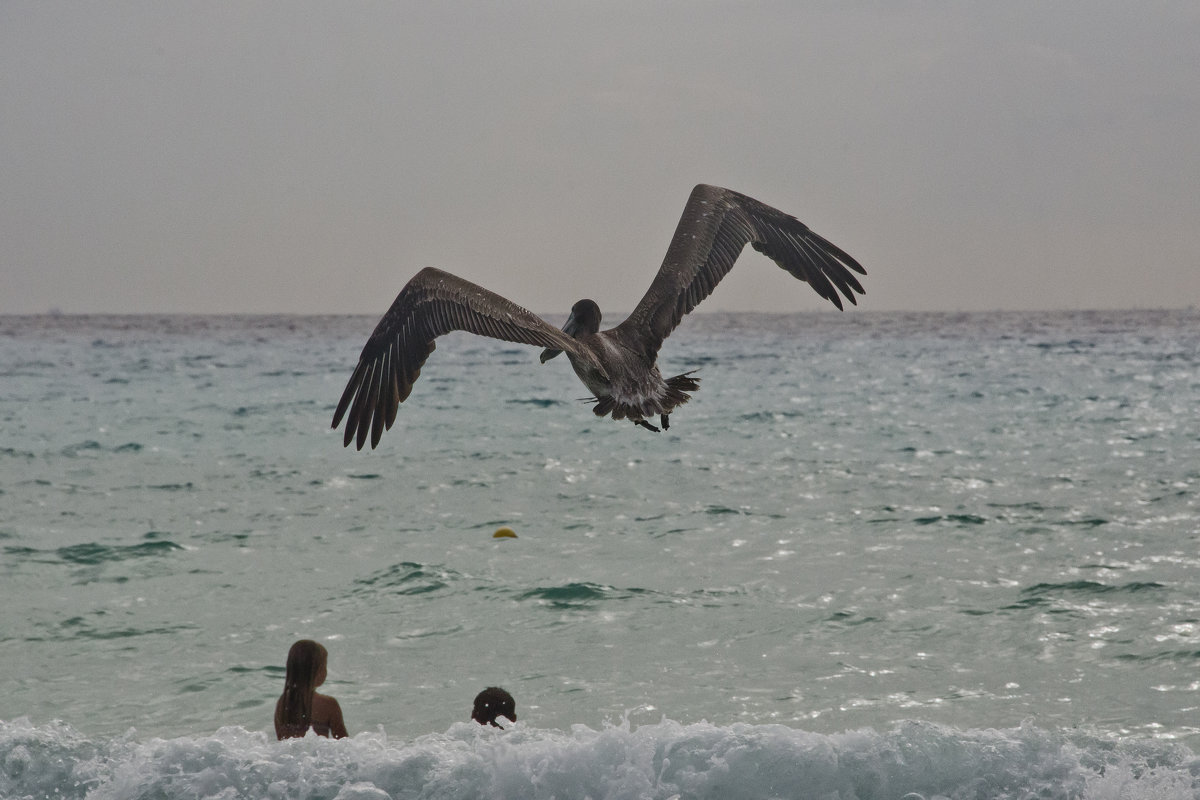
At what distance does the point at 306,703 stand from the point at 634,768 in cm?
198

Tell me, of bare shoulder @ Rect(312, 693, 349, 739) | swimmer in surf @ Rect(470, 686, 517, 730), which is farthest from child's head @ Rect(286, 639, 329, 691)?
swimmer in surf @ Rect(470, 686, 517, 730)

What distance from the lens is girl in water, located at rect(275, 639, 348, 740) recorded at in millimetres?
7023

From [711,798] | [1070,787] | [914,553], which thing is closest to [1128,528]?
[914,553]

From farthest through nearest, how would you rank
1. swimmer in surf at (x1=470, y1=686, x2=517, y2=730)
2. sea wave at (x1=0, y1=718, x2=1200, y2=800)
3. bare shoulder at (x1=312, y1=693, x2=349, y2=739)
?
swimmer in surf at (x1=470, y1=686, x2=517, y2=730) → bare shoulder at (x1=312, y1=693, x2=349, y2=739) → sea wave at (x1=0, y1=718, x2=1200, y2=800)

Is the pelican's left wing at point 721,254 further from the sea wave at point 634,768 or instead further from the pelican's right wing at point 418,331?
the sea wave at point 634,768

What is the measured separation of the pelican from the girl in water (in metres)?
1.31

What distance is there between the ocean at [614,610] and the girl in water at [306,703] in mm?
186

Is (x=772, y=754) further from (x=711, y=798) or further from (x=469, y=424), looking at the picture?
(x=469, y=424)

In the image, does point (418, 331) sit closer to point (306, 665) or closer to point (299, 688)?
point (306, 665)

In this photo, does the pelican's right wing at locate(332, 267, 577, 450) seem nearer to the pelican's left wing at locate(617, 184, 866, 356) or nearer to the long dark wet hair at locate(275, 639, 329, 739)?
the pelican's left wing at locate(617, 184, 866, 356)

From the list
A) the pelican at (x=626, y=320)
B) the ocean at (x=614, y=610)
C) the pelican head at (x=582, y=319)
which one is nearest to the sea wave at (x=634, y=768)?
the ocean at (x=614, y=610)

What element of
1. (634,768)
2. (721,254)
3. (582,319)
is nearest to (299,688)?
(634,768)

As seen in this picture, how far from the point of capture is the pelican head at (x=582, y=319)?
6.69 m

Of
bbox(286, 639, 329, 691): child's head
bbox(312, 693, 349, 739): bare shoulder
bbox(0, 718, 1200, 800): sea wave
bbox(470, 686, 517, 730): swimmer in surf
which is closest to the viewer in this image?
bbox(0, 718, 1200, 800): sea wave
